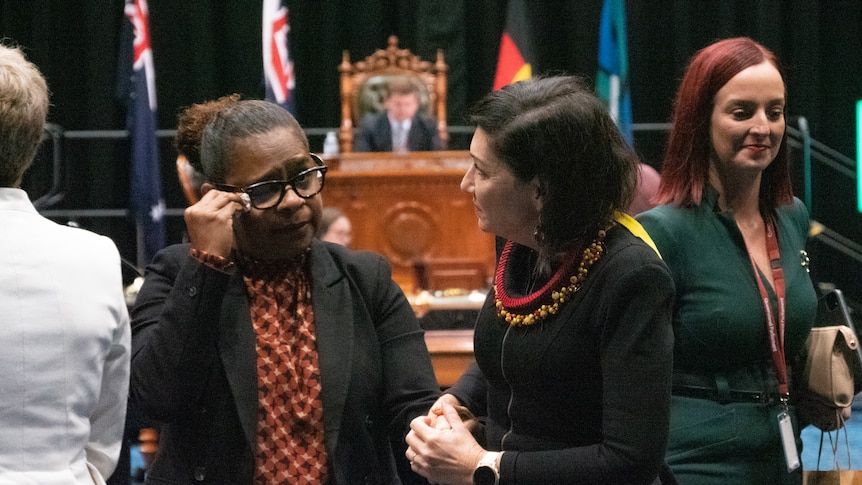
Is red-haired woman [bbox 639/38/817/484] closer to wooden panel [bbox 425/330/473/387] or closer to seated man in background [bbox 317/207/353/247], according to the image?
wooden panel [bbox 425/330/473/387]

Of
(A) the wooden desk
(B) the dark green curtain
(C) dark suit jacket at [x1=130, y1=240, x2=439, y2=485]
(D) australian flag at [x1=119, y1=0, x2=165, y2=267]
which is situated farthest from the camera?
(B) the dark green curtain

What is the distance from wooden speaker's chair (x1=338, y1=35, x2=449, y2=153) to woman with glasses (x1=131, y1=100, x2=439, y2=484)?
5.92 metres

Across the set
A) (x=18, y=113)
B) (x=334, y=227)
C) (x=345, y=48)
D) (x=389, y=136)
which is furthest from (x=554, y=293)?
(x=345, y=48)

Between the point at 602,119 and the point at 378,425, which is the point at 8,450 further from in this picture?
the point at 602,119

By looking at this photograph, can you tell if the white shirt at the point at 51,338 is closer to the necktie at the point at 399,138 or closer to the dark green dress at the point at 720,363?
the dark green dress at the point at 720,363

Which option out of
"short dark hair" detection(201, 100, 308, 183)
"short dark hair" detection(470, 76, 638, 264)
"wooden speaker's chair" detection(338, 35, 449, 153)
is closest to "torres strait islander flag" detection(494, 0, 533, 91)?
"wooden speaker's chair" detection(338, 35, 449, 153)

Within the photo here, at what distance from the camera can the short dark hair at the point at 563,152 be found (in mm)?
1451

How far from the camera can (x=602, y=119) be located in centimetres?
147

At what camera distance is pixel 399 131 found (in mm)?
7594

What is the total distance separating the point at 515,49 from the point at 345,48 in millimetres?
2123

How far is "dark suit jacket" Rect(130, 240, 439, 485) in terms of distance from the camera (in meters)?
1.73

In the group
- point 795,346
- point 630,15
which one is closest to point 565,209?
point 795,346

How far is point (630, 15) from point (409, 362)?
8.23 metres

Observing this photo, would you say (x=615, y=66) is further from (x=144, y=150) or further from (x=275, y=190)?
(x=275, y=190)
